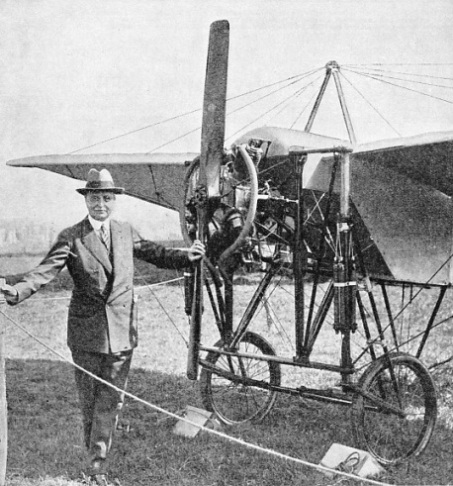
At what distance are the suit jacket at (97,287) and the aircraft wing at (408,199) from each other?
69.8 inches

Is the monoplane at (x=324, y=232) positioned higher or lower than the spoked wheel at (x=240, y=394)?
higher

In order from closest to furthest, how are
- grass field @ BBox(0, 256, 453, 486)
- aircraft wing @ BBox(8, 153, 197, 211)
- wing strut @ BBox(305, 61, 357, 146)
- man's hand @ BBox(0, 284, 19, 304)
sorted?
man's hand @ BBox(0, 284, 19, 304)
grass field @ BBox(0, 256, 453, 486)
wing strut @ BBox(305, 61, 357, 146)
aircraft wing @ BBox(8, 153, 197, 211)

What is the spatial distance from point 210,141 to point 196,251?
955mm

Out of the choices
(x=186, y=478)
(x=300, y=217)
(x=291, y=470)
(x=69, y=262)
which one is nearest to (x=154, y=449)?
(x=186, y=478)

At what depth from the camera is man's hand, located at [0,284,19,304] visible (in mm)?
3779

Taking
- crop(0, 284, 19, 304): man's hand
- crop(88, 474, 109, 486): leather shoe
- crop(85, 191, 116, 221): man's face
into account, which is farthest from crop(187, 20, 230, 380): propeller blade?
crop(0, 284, 19, 304): man's hand

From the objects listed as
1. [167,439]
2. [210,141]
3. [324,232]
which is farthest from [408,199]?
[167,439]

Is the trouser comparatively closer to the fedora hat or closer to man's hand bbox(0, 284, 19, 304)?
man's hand bbox(0, 284, 19, 304)

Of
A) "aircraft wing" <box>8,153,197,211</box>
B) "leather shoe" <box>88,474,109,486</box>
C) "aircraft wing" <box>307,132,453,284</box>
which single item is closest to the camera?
"leather shoe" <box>88,474,109,486</box>

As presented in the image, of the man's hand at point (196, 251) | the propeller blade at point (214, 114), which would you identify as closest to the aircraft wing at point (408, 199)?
the propeller blade at point (214, 114)

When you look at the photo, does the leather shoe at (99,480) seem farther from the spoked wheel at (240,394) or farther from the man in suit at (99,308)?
the spoked wheel at (240,394)

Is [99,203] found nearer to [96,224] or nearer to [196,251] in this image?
[96,224]

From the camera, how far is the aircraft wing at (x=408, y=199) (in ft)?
16.4

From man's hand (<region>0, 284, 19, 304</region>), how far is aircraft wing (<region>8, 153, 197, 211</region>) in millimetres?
3235
